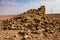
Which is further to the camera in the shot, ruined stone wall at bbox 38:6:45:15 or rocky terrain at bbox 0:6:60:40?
ruined stone wall at bbox 38:6:45:15

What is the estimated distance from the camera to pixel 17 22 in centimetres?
1219

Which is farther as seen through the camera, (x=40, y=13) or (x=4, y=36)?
(x=40, y=13)

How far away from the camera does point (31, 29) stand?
11.0m

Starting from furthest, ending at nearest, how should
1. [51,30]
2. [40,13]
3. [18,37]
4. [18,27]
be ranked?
1. [40,13]
2. [18,27]
3. [51,30]
4. [18,37]

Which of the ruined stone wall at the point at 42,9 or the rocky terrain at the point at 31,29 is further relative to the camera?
the ruined stone wall at the point at 42,9

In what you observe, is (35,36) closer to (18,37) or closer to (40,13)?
(18,37)

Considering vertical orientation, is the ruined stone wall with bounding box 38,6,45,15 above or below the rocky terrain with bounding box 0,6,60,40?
above

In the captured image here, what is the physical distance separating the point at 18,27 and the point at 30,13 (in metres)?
2.75

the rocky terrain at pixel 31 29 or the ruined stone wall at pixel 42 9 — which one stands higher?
the ruined stone wall at pixel 42 9

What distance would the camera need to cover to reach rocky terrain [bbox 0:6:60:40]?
977 cm

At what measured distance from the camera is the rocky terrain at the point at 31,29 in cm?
977

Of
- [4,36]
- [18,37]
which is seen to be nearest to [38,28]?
[18,37]

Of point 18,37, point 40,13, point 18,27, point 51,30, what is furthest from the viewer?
point 40,13

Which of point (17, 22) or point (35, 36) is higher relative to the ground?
point (17, 22)
